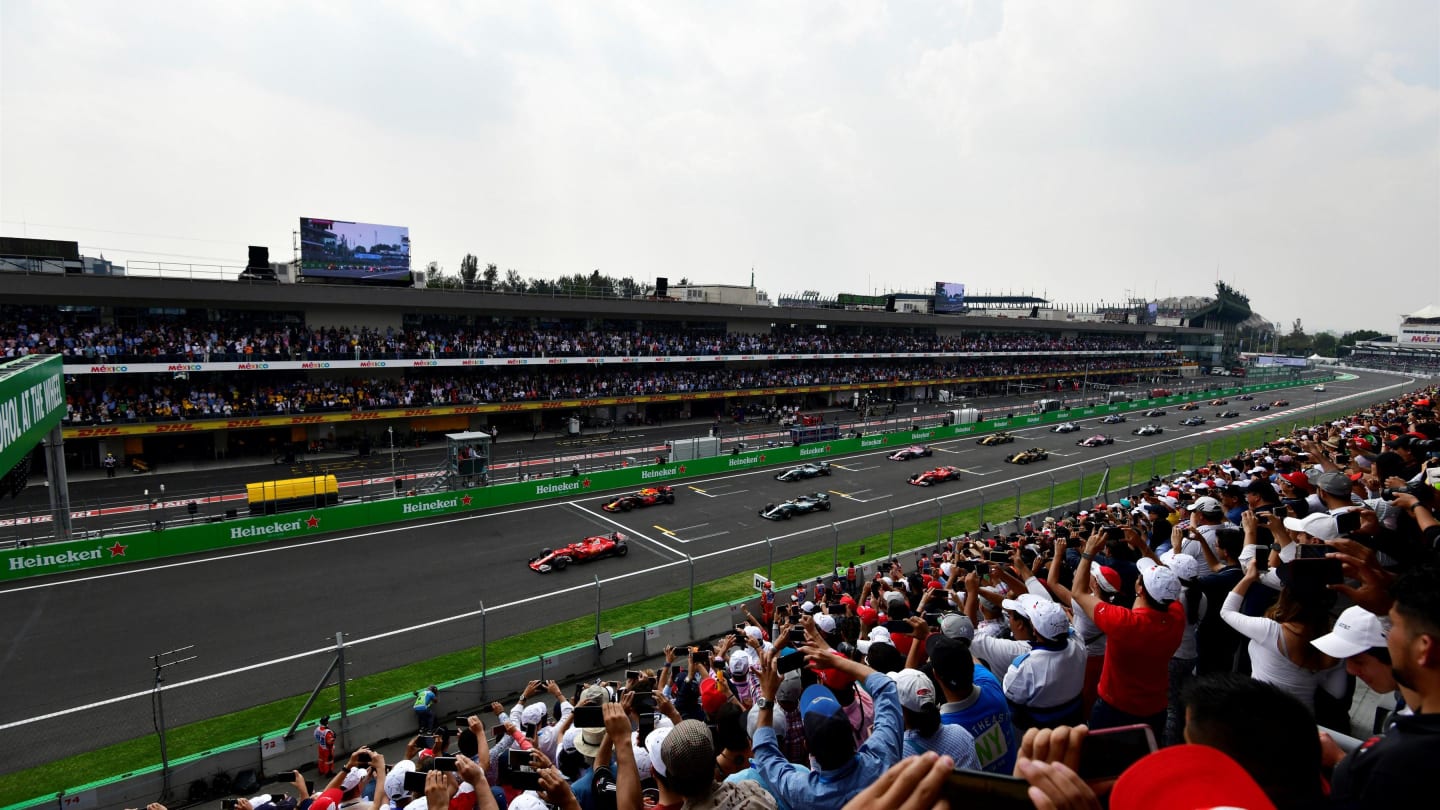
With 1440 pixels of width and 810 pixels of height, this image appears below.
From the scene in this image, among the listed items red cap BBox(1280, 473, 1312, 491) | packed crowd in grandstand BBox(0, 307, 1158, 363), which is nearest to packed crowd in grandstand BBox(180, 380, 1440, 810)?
red cap BBox(1280, 473, 1312, 491)

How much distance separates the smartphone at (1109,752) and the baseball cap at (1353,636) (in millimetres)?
2420

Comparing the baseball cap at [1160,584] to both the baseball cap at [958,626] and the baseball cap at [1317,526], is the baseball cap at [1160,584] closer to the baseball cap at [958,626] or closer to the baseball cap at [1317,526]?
the baseball cap at [1317,526]

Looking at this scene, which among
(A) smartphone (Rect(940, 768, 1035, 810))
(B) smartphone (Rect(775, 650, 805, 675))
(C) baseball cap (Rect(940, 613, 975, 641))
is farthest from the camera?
(C) baseball cap (Rect(940, 613, 975, 641))

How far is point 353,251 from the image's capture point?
4178cm

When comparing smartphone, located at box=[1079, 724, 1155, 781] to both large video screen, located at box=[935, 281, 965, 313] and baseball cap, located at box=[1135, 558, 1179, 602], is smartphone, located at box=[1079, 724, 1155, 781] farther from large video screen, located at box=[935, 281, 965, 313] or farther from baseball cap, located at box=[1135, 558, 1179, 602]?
large video screen, located at box=[935, 281, 965, 313]

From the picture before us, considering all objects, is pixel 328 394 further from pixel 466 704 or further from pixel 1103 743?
pixel 1103 743

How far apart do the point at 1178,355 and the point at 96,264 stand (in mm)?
133494

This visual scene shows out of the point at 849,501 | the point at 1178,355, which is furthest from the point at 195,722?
the point at 1178,355

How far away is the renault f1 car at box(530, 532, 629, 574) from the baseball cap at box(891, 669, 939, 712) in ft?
65.2

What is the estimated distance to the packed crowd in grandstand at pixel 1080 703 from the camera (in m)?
2.10

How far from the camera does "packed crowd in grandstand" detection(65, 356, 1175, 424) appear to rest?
33312 millimetres

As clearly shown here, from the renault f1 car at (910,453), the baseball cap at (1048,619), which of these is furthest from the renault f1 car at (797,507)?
the baseball cap at (1048,619)

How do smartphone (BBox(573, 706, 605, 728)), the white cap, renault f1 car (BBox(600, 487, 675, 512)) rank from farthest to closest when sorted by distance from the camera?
renault f1 car (BBox(600, 487, 675, 512)) → the white cap → smartphone (BBox(573, 706, 605, 728))

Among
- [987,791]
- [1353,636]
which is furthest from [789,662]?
[1353,636]
